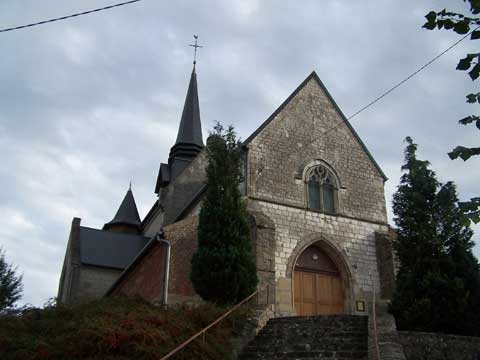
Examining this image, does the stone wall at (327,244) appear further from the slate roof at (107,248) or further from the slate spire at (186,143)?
the slate spire at (186,143)

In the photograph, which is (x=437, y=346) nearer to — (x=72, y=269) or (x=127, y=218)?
(x=72, y=269)

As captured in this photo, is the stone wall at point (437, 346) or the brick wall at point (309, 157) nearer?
the stone wall at point (437, 346)

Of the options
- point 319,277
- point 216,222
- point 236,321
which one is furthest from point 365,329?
point 319,277

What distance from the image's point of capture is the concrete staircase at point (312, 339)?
9.83m

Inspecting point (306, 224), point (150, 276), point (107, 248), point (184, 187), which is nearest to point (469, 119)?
point (306, 224)

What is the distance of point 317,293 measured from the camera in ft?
54.7

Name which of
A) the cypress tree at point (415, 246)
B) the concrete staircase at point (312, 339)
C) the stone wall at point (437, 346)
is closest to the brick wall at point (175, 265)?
the concrete staircase at point (312, 339)

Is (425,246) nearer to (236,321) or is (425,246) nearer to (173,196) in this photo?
(236,321)

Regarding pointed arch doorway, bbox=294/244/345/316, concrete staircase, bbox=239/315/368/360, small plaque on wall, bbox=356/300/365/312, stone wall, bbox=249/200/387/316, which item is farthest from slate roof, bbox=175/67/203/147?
concrete staircase, bbox=239/315/368/360

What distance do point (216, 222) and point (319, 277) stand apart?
15.3 ft

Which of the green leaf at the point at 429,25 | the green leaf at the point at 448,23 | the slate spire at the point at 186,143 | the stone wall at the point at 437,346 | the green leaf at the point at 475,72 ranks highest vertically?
the slate spire at the point at 186,143

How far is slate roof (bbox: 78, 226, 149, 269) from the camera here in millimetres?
26750

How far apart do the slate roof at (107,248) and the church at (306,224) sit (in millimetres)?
6174

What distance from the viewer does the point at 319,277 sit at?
55.6ft
